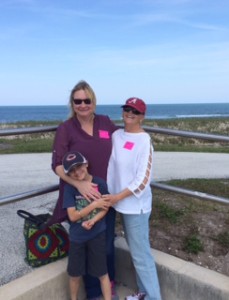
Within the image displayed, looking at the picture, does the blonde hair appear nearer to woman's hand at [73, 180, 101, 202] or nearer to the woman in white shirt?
the woman in white shirt

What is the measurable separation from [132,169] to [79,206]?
46 centimetres

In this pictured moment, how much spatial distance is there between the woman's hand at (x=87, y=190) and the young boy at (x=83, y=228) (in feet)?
0.10

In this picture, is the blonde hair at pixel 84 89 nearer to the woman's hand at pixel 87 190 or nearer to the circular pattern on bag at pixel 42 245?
the woman's hand at pixel 87 190

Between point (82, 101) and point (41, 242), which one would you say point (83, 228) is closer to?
point (41, 242)

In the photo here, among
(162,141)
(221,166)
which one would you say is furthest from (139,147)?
(162,141)

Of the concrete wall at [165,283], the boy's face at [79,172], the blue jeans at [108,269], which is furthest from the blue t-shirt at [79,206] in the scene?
the concrete wall at [165,283]

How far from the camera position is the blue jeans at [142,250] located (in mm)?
3068

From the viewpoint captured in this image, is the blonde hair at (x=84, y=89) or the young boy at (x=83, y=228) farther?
the blonde hair at (x=84, y=89)

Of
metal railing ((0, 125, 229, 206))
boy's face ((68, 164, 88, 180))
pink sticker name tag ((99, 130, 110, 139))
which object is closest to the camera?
boy's face ((68, 164, 88, 180))

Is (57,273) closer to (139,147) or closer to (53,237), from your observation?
(53,237)

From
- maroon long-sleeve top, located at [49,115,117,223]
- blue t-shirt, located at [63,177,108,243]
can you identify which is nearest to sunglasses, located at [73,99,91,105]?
maroon long-sleeve top, located at [49,115,117,223]

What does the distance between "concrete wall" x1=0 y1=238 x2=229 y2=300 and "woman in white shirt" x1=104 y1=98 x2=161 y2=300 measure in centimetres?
21

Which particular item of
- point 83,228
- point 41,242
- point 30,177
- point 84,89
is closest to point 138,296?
point 83,228

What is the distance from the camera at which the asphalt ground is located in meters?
3.59
